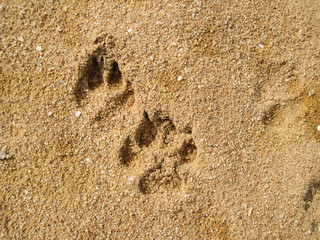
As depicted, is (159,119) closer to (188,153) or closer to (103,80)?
(188,153)

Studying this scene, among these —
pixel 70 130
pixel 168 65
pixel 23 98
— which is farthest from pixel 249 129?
pixel 23 98

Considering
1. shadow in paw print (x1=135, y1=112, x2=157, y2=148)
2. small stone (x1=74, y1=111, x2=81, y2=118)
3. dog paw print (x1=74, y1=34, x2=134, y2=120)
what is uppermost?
dog paw print (x1=74, y1=34, x2=134, y2=120)

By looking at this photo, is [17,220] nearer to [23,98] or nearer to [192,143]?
[23,98]

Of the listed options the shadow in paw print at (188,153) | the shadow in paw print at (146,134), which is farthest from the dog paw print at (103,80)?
the shadow in paw print at (188,153)

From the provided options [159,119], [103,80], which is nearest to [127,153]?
[159,119]

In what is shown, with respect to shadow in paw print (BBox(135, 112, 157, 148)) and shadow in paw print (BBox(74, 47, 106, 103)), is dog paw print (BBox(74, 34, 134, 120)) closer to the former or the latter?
shadow in paw print (BBox(74, 47, 106, 103))

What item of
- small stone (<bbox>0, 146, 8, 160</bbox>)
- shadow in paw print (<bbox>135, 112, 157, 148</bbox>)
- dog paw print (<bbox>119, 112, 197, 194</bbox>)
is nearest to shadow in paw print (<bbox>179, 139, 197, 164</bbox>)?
dog paw print (<bbox>119, 112, 197, 194</bbox>)

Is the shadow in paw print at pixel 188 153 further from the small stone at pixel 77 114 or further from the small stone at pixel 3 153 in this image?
the small stone at pixel 3 153
